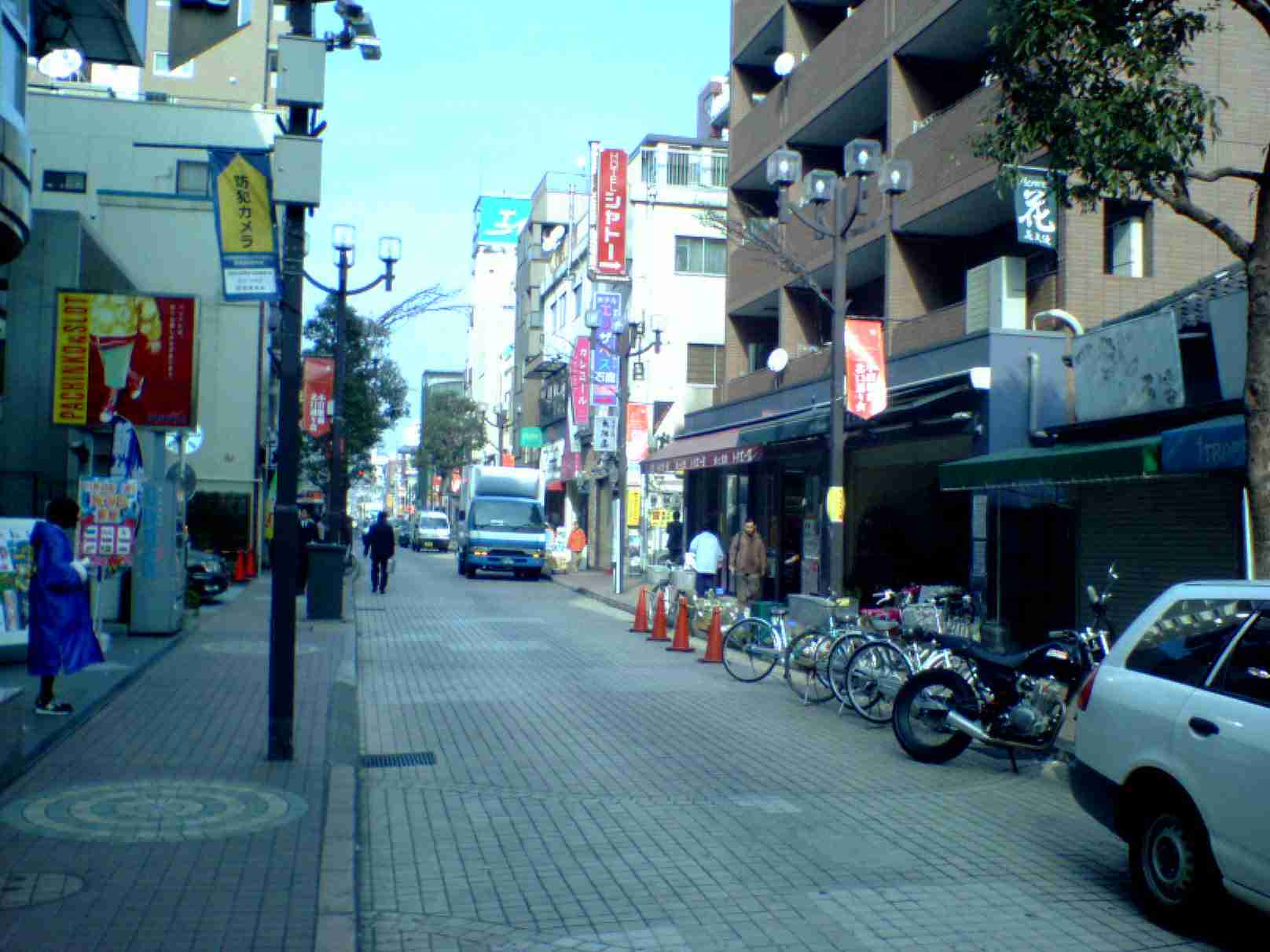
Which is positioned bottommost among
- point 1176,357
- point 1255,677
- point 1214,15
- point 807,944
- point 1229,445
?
point 807,944

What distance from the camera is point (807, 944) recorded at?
225 inches

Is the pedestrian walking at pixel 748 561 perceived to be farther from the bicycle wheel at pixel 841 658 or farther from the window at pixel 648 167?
the window at pixel 648 167

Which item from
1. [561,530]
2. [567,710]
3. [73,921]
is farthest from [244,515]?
[73,921]

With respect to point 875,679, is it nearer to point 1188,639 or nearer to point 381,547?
point 1188,639

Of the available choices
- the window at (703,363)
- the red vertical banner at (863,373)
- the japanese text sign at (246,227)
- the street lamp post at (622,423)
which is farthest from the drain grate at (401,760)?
the window at (703,363)

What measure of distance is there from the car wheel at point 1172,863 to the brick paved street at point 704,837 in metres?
0.16

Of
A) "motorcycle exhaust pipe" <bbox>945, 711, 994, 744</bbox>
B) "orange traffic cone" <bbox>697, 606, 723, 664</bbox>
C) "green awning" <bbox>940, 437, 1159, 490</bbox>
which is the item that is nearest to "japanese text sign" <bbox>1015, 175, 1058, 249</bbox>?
"green awning" <bbox>940, 437, 1159, 490</bbox>

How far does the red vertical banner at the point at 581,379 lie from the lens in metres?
39.8

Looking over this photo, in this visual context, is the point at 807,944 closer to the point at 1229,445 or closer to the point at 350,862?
the point at 350,862

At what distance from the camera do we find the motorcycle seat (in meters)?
9.80

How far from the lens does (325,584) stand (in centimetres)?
2089

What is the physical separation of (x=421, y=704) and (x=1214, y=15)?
13.6 m

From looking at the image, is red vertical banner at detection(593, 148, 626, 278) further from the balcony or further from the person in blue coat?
the person in blue coat

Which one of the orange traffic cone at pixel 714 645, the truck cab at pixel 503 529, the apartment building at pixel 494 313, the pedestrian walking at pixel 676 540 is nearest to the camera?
the orange traffic cone at pixel 714 645
